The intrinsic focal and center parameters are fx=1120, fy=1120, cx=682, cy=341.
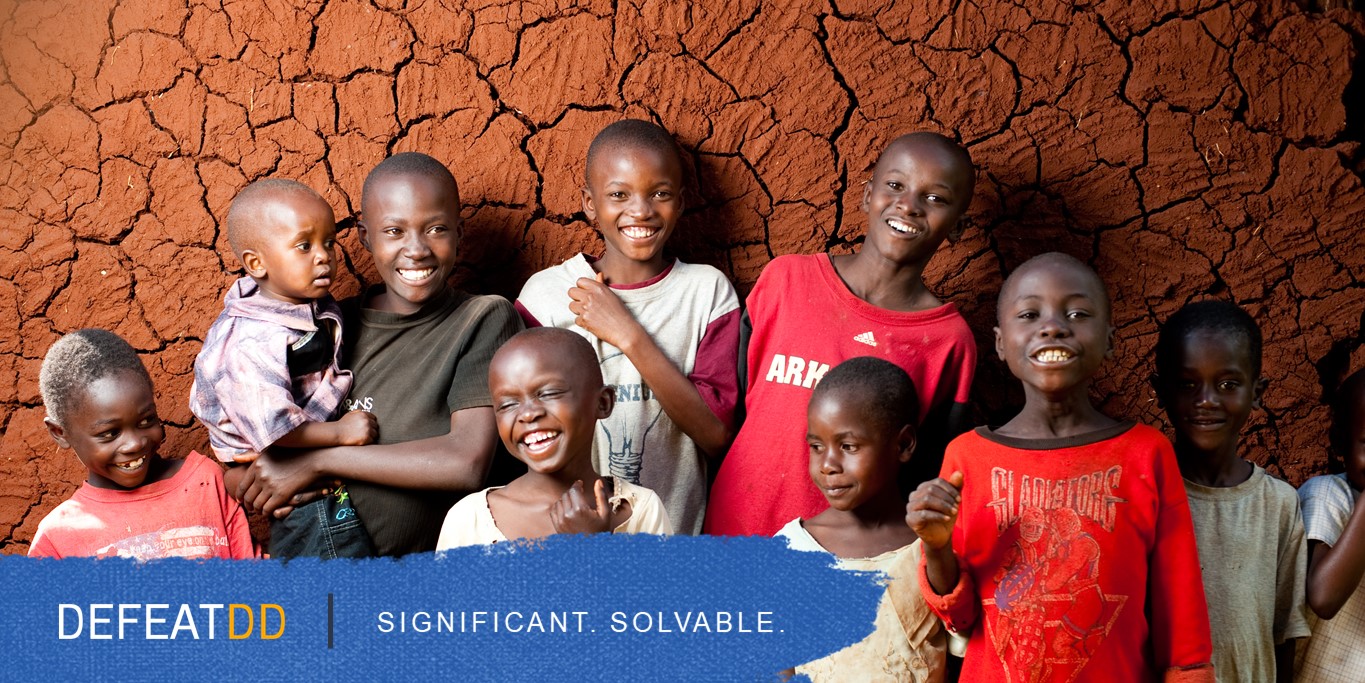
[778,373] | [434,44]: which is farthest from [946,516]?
[434,44]

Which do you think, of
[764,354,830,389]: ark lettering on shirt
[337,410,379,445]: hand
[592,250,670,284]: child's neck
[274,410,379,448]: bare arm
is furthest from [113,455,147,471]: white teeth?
[764,354,830,389]: ark lettering on shirt

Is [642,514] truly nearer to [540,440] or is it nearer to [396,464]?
[540,440]

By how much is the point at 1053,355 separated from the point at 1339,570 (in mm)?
869

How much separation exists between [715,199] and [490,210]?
680mm

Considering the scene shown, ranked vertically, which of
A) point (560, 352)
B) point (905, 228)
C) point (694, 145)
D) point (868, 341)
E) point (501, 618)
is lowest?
point (501, 618)

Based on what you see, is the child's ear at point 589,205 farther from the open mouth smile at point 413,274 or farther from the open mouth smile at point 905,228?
the open mouth smile at point 905,228

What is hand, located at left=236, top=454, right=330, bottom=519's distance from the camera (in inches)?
109

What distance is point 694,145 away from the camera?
337 cm

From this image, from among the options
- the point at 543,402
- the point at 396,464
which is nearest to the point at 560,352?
the point at 543,402

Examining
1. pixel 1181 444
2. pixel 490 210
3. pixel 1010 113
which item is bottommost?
pixel 1181 444

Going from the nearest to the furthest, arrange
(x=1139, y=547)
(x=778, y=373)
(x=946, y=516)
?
(x=946, y=516)
(x=1139, y=547)
(x=778, y=373)

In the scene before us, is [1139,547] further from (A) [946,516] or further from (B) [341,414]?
(B) [341,414]

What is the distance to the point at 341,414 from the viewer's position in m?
2.88

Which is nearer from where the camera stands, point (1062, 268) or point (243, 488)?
point (1062, 268)
